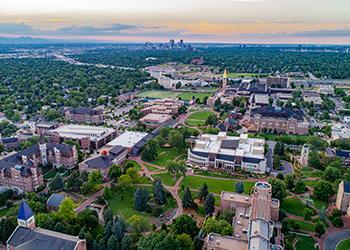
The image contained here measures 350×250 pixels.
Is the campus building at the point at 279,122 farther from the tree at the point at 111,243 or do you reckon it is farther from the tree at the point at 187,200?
the tree at the point at 111,243

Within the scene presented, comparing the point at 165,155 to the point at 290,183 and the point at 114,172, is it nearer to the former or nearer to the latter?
the point at 114,172

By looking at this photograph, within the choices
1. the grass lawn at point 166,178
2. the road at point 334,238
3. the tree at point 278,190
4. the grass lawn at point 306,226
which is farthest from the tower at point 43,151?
the road at point 334,238

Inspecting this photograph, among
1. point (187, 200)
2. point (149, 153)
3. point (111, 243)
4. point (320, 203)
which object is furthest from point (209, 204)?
point (149, 153)

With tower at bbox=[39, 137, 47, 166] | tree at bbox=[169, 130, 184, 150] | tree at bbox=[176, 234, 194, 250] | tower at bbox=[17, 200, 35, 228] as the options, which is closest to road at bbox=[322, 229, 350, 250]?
tree at bbox=[176, 234, 194, 250]

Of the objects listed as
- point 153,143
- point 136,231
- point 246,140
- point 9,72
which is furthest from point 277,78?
point 9,72

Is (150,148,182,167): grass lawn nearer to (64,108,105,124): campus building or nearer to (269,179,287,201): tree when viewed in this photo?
(269,179,287,201): tree

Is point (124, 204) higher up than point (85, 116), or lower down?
lower down
